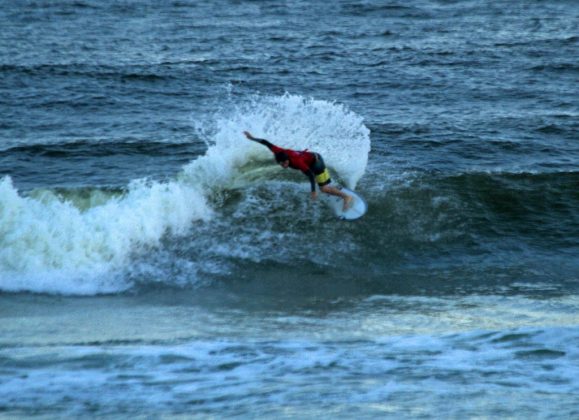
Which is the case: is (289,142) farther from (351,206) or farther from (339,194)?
(351,206)

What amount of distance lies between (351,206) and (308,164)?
4.18 feet

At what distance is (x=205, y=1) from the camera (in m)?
34.0

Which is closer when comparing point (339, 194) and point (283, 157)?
point (283, 157)

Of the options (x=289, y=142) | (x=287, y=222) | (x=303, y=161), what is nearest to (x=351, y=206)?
(x=287, y=222)

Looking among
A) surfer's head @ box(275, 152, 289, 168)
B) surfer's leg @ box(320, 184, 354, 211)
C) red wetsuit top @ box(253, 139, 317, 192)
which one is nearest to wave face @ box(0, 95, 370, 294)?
surfer's leg @ box(320, 184, 354, 211)

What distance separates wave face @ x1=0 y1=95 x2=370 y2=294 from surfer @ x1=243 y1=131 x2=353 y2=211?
122cm

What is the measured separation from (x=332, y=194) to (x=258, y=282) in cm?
255

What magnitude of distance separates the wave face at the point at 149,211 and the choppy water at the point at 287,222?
4cm

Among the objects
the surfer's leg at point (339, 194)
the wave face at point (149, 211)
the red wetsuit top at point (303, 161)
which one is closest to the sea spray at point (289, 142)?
the wave face at point (149, 211)

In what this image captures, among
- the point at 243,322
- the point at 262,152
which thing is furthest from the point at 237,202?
the point at 243,322

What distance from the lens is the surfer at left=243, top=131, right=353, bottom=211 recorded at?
1453 centimetres

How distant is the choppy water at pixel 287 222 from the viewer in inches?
358

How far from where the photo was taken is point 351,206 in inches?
622

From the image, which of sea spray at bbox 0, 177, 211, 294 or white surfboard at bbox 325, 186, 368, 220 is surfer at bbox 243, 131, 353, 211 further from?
sea spray at bbox 0, 177, 211, 294
